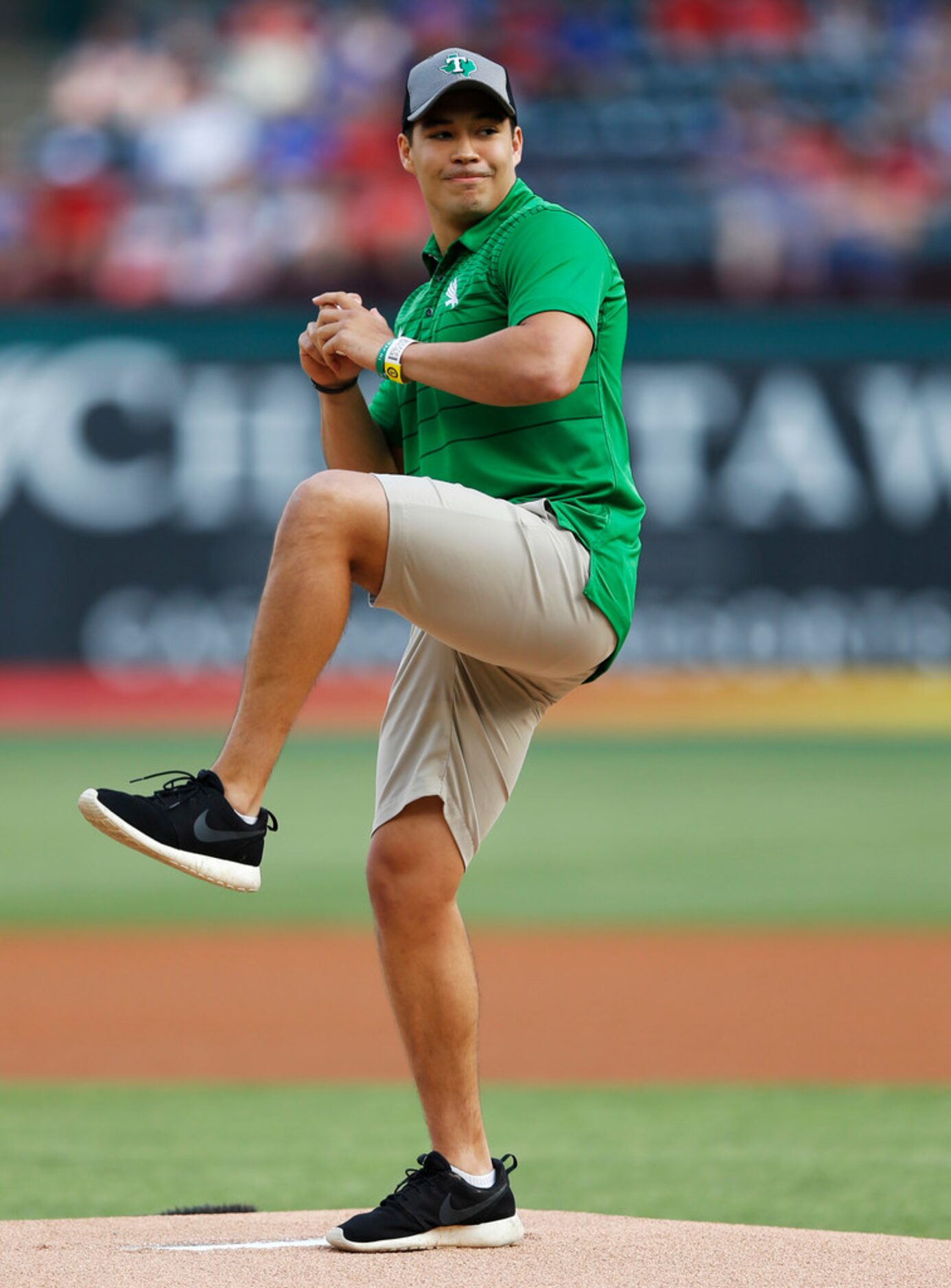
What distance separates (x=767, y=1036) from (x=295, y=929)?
283cm

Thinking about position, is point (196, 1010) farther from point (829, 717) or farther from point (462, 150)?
point (829, 717)

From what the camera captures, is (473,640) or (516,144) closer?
(473,640)

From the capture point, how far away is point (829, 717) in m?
16.6

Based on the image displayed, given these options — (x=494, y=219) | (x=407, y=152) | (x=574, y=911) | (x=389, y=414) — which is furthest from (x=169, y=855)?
(x=574, y=911)

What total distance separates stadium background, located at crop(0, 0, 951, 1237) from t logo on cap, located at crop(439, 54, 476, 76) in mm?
4935

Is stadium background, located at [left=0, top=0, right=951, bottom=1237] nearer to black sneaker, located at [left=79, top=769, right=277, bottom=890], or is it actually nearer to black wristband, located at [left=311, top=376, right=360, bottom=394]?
black wristband, located at [left=311, top=376, right=360, bottom=394]

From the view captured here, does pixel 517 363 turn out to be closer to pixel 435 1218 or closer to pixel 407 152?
pixel 407 152

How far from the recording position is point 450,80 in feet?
12.0

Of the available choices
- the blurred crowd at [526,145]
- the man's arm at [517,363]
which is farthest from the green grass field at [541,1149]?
the blurred crowd at [526,145]

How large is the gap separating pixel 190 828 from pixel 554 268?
1244mm

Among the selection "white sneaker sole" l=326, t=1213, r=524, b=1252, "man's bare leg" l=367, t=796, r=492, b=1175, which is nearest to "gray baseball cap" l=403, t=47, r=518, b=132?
"man's bare leg" l=367, t=796, r=492, b=1175

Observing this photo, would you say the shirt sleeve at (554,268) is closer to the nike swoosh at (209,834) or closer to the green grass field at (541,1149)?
the nike swoosh at (209,834)

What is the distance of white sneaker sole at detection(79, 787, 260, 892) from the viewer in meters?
3.21

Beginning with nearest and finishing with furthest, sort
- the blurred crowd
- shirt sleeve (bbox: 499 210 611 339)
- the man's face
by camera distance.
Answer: shirt sleeve (bbox: 499 210 611 339) → the man's face → the blurred crowd
